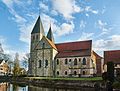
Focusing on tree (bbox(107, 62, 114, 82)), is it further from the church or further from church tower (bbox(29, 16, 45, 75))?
church tower (bbox(29, 16, 45, 75))

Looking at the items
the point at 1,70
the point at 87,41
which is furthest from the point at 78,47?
the point at 1,70

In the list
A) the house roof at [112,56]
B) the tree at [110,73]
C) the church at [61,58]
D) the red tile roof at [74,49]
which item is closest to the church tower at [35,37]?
the church at [61,58]

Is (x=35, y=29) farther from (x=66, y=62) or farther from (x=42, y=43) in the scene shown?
(x=66, y=62)

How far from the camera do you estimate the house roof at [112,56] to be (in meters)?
49.0

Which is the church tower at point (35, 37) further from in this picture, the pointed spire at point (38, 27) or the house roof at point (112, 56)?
the house roof at point (112, 56)

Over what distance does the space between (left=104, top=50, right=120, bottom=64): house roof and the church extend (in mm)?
3618

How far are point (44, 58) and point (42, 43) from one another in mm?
4030

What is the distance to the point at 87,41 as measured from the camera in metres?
56.5

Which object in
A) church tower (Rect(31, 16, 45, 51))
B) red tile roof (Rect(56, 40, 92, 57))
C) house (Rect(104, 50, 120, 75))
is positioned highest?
church tower (Rect(31, 16, 45, 51))

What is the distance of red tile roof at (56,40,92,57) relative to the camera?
54.3 metres

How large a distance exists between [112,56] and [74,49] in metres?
10.6

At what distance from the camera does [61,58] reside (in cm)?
5612

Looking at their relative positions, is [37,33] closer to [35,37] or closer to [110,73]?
[35,37]

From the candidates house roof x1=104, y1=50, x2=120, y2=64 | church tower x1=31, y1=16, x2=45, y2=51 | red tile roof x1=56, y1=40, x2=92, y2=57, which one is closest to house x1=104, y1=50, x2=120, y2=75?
house roof x1=104, y1=50, x2=120, y2=64
